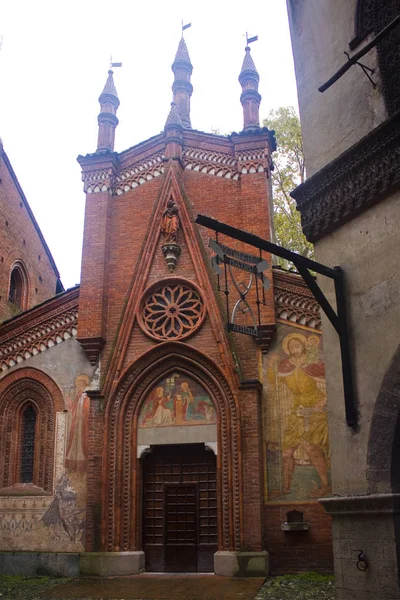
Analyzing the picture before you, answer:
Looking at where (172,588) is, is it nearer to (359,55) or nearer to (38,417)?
(38,417)

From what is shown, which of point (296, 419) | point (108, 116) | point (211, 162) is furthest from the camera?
point (108, 116)

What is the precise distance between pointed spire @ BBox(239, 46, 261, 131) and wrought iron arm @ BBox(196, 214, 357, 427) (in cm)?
939

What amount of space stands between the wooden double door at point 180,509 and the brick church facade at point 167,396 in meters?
0.03

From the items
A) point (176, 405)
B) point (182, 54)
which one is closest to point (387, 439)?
point (176, 405)

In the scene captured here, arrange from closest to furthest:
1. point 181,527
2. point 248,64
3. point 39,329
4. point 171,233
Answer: point 181,527, point 171,233, point 39,329, point 248,64

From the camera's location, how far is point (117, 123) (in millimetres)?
16719

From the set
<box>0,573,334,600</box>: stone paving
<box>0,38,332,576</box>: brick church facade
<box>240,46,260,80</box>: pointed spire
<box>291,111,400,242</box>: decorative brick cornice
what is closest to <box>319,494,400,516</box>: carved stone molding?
<box>291,111,400,242</box>: decorative brick cornice

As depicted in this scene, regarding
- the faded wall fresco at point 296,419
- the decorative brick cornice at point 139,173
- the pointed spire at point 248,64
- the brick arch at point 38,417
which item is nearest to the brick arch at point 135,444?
the faded wall fresco at point 296,419

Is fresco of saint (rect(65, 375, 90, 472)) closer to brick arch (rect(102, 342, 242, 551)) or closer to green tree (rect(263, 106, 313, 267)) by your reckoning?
brick arch (rect(102, 342, 242, 551))

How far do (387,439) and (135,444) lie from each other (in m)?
8.54

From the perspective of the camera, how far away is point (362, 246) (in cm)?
640

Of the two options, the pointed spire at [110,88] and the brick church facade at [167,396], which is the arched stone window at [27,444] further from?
the pointed spire at [110,88]

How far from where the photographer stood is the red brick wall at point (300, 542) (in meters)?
11.7

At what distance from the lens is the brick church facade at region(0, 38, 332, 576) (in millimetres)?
12414
